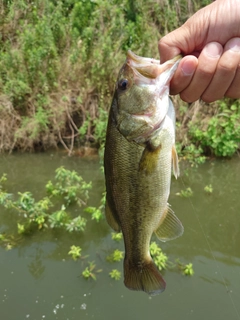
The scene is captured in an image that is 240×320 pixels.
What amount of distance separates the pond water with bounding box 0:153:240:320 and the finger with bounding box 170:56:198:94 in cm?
267

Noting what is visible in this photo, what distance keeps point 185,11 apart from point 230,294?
7.88m

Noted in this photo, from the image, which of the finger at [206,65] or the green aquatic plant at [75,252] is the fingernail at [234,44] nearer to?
the finger at [206,65]

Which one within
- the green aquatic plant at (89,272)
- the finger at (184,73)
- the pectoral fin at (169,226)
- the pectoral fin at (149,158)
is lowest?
the green aquatic plant at (89,272)

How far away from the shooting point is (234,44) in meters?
1.67

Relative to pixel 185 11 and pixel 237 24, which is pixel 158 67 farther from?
pixel 185 11

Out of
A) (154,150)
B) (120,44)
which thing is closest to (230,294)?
(154,150)

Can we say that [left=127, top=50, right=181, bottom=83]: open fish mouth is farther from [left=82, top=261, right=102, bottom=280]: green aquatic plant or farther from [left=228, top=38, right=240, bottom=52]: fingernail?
[left=82, top=261, right=102, bottom=280]: green aquatic plant

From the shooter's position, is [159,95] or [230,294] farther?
[230,294]

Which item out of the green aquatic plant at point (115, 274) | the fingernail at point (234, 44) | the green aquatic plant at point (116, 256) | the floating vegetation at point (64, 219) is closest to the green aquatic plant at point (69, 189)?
the floating vegetation at point (64, 219)

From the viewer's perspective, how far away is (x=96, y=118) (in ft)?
25.1

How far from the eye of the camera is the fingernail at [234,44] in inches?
65.2

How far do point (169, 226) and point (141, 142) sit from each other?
529mm

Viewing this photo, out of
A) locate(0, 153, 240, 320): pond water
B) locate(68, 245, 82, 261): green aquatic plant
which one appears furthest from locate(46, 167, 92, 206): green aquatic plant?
locate(68, 245, 82, 261): green aquatic plant

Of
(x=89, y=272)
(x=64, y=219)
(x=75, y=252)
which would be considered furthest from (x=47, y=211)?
(x=89, y=272)
